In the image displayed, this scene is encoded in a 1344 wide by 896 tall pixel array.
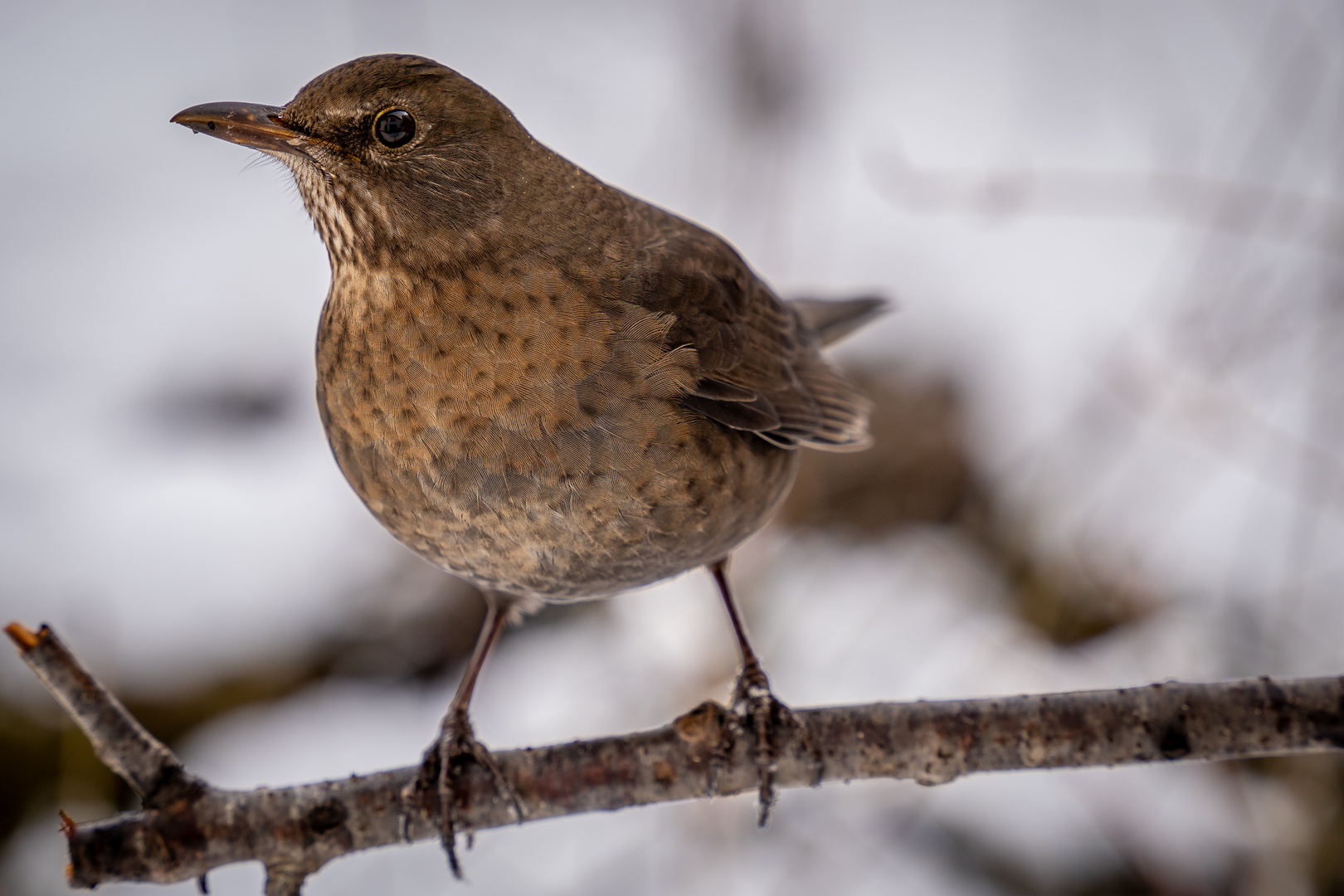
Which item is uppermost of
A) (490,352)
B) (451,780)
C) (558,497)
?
(490,352)

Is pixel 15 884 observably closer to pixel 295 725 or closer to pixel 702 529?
pixel 295 725

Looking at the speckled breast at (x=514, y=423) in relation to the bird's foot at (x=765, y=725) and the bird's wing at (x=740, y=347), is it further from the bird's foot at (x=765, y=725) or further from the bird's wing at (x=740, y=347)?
the bird's foot at (x=765, y=725)

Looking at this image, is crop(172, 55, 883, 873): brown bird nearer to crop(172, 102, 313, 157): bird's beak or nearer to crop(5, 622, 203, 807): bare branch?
crop(172, 102, 313, 157): bird's beak

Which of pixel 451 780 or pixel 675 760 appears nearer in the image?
pixel 675 760

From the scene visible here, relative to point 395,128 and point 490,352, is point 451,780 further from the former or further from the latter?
point 395,128

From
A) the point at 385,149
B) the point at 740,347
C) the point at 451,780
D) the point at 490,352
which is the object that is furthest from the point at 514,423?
the point at 451,780

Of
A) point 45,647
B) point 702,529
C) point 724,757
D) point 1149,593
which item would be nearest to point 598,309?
point 702,529

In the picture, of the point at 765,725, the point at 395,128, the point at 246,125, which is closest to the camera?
the point at 246,125

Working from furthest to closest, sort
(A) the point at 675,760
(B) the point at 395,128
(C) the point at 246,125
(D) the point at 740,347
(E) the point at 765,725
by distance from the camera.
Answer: (D) the point at 740,347, (E) the point at 765,725, (A) the point at 675,760, (B) the point at 395,128, (C) the point at 246,125
